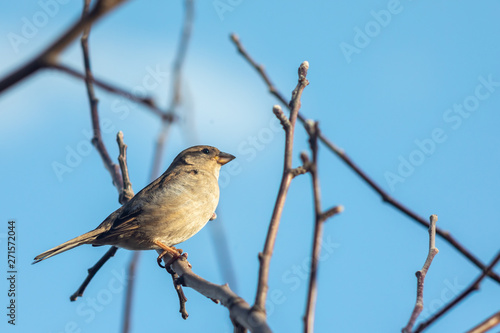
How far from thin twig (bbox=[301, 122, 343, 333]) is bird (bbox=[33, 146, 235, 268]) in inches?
161

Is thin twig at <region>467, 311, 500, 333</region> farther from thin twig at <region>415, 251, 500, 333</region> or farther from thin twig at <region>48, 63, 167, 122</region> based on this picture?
thin twig at <region>48, 63, 167, 122</region>

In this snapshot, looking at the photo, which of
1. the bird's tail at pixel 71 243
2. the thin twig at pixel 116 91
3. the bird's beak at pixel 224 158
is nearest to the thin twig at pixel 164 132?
the thin twig at pixel 116 91

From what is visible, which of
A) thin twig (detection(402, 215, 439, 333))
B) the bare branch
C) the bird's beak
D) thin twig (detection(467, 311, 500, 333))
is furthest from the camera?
the bird's beak

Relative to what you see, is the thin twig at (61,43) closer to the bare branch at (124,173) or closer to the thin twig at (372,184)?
the thin twig at (372,184)

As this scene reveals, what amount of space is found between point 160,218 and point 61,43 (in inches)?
211

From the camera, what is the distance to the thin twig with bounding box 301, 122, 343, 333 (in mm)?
1630

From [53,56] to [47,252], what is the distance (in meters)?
4.84

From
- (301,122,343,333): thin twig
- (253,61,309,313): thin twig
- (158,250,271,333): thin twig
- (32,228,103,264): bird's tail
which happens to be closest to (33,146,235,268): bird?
(32,228,103,264): bird's tail

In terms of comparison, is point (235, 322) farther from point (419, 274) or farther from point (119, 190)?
point (119, 190)

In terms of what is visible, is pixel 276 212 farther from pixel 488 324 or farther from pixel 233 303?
pixel 488 324

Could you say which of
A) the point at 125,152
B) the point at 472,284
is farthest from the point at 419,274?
the point at 125,152

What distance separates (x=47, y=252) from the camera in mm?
5430

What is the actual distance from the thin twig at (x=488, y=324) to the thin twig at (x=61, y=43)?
1.35 m

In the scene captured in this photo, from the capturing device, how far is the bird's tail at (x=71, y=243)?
5382 millimetres
